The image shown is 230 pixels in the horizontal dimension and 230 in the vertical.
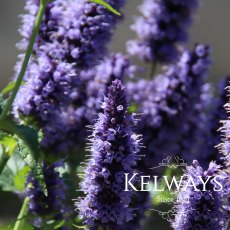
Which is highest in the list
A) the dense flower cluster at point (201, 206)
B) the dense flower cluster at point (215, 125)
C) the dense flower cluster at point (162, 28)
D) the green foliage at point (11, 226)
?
the dense flower cluster at point (162, 28)

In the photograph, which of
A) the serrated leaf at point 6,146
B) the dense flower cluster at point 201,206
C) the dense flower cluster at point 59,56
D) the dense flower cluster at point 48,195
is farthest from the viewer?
the dense flower cluster at point 59,56

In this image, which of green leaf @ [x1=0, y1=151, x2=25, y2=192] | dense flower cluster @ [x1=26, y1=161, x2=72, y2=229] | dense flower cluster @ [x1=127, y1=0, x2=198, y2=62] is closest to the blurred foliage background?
dense flower cluster @ [x1=127, y1=0, x2=198, y2=62]

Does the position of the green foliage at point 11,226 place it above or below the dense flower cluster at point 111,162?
below

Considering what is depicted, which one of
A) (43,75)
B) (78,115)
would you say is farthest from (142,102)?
(43,75)

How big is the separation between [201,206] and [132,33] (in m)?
10.0

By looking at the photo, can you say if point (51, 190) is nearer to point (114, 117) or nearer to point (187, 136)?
point (114, 117)

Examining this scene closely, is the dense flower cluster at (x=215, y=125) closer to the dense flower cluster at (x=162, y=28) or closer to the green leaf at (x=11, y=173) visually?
the green leaf at (x=11, y=173)

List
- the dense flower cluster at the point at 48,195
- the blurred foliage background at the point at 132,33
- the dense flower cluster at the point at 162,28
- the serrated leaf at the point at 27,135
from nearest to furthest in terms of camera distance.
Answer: the serrated leaf at the point at 27,135 → the dense flower cluster at the point at 48,195 → the dense flower cluster at the point at 162,28 → the blurred foliage background at the point at 132,33

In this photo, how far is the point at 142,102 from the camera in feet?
15.3

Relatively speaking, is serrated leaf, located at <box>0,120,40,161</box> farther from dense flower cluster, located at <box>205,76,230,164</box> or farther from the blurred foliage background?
the blurred foliage background

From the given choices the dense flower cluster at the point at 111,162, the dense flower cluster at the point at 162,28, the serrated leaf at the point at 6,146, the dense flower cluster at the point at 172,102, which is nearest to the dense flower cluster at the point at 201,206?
the dense flower cluster at the point at 111,162

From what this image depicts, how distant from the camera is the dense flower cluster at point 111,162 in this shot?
2.83 m

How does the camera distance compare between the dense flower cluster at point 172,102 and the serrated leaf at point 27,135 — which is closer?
the serrated leaf at point 27,135

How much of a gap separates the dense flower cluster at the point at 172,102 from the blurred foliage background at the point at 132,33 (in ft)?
18.4
